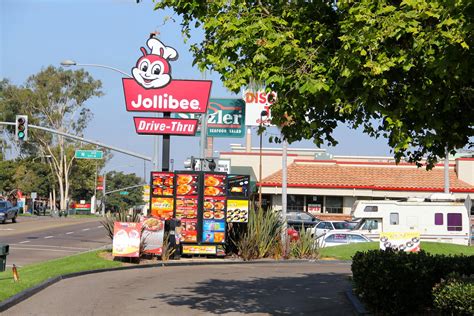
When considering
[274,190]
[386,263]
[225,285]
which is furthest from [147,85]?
[274,190]

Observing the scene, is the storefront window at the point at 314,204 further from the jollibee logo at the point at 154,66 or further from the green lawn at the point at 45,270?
the green lawn at the point at 45,270

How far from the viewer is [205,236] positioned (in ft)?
84.6

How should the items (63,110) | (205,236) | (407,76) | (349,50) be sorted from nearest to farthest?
(349,50) → (407,76) → (205,236) → (63,110)

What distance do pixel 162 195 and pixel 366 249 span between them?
8.19 m

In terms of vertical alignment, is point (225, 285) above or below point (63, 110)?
below

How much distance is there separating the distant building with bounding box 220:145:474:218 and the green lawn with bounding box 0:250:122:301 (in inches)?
1060

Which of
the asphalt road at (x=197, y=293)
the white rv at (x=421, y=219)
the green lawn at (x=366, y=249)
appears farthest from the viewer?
the white rv at (x=421, y=219)

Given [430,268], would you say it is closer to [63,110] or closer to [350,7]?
[350,7]

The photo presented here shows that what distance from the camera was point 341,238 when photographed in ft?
108

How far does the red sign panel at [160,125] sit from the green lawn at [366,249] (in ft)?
23.9

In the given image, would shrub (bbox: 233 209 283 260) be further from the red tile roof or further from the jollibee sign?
the red tile roof

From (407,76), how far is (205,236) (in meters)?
16.6

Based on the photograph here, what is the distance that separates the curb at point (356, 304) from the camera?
13.0m

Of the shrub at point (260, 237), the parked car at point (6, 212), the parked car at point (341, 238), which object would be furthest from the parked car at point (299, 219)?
the parked car at point (6, 212)
